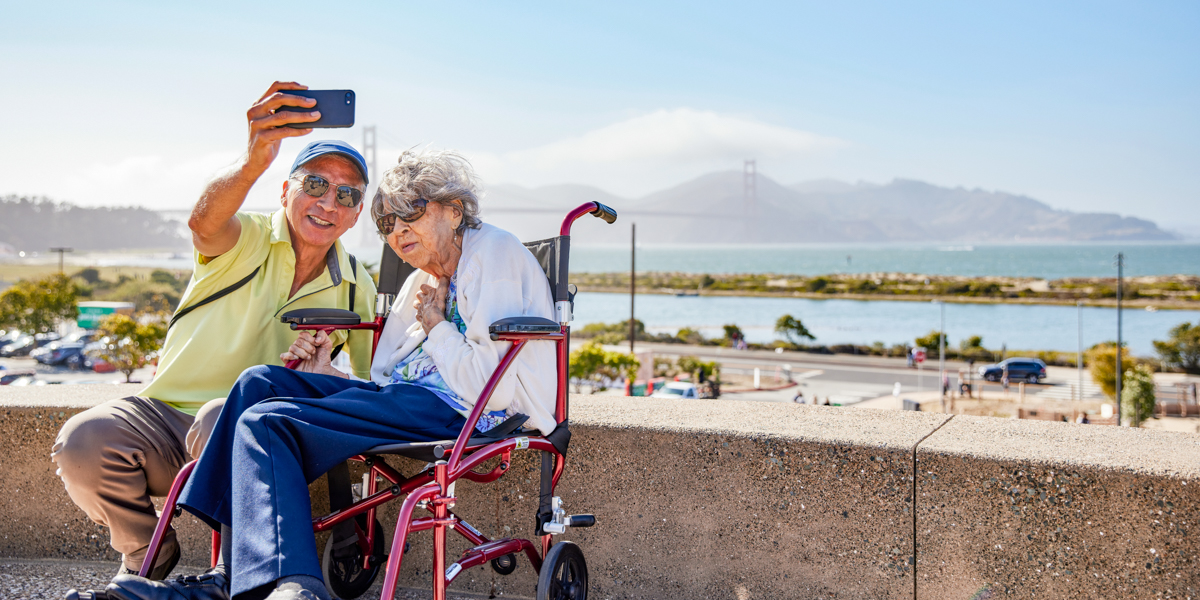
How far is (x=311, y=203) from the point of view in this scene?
2348 millimetres

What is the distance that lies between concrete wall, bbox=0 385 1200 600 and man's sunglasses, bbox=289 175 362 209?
31.5 inches

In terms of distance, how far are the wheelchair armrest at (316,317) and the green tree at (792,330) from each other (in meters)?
52.1

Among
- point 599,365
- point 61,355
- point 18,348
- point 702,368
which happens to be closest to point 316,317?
point 599,365

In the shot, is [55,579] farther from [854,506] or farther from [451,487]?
[854,506]

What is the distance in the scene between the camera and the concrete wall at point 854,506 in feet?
5.88

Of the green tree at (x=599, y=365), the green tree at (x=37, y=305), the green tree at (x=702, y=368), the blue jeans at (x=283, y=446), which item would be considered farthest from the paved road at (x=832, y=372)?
the green tree at (x=37, y=305)

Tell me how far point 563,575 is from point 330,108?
1318 millimetres

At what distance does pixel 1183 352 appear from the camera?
4534cm

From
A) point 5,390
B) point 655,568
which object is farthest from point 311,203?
point 5,390

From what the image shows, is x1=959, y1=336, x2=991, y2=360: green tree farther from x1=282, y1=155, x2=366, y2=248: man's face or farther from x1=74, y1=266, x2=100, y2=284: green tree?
x1=74, y1=266, x2=100, y2=284: green tree

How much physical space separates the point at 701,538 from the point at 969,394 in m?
32.7

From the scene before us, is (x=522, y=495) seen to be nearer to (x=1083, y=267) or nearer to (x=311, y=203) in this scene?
(x=311, y=203)

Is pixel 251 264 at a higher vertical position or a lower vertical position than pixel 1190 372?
higher

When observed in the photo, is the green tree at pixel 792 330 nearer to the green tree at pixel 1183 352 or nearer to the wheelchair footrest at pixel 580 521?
the green tree at pixel 1183 352
